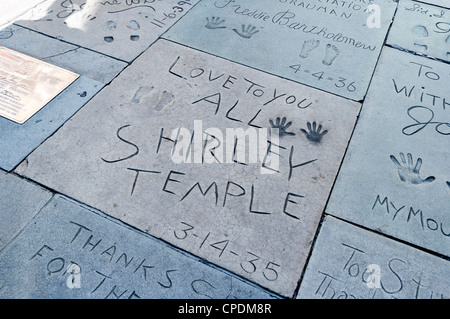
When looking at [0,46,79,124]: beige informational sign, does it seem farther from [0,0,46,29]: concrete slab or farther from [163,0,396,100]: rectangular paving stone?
[163,0,396,100]: rectangular paving stone

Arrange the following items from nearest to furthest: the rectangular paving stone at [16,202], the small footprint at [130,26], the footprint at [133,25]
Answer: the rectangular paving stone at [16,202]
the small footprint at [130,26]
the footprint at [133,25]

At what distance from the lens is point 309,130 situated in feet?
8.07

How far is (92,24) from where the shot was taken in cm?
321

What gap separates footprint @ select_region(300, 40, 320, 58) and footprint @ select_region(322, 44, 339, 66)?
11 cm

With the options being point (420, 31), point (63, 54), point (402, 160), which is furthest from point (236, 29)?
point (402, 160)

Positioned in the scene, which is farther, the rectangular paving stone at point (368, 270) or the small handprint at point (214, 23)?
the small handprint at point (214, 23)

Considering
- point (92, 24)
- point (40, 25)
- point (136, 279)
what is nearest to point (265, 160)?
point (136, 279)

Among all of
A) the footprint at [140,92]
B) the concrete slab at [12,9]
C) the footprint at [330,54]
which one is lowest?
the footprint at [140,92]

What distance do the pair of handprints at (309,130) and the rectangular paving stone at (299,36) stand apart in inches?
17.6

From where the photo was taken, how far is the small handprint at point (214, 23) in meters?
3.25

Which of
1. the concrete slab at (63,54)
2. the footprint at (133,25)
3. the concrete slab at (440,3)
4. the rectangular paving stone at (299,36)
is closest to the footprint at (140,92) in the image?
the concrete slab at (63,54)

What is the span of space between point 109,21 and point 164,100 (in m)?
1.23

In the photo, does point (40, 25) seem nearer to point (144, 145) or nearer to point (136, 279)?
point (144, 145)

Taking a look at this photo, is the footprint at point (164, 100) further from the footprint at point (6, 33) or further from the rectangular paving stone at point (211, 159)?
the footprint at point (6, 33)
